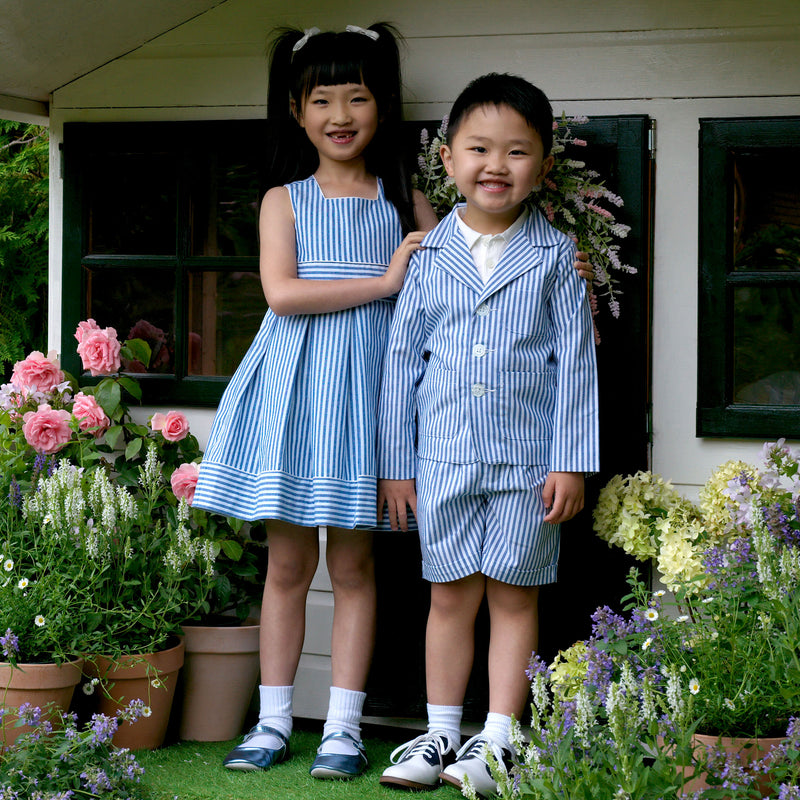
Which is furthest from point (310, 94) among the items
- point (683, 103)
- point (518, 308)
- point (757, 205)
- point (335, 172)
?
point (757, 205)

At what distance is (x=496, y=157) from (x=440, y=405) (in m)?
0.66

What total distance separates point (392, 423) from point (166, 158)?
1460mm

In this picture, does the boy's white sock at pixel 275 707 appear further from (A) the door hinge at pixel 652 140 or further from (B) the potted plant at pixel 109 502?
(A) the door hinge at pixel 652 140

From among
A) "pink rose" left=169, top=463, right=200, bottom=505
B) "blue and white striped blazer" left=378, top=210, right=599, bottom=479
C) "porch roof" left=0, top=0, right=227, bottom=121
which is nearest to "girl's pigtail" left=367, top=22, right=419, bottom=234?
"blue and white striped blazer" left=378, top=210, right=599, bottom=479

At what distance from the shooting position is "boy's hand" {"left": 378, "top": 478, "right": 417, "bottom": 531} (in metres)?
2.87

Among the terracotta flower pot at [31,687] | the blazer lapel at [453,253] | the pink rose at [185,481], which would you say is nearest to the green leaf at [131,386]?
the pink rose at [185,481]

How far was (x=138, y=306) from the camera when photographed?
12.1 feet

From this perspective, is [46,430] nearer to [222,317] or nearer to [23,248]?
[222,317]

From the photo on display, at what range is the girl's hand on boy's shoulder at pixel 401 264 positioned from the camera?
2.89 metres

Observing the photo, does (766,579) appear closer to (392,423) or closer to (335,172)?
(392,423)

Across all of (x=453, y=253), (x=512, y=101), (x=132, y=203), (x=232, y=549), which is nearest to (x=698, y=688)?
(x=453, y=253)

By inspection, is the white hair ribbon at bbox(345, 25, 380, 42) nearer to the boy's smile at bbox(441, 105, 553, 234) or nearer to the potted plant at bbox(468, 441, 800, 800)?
the boy's smile at bbox(441, 105, 553, 234)

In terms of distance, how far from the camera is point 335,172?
10.2 ft

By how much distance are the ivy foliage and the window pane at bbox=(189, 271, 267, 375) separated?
1.40 meters
